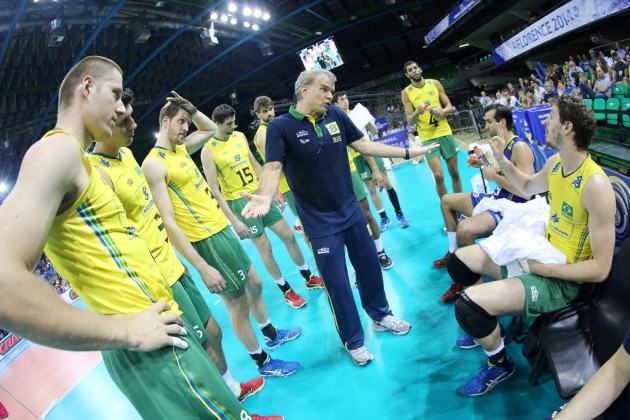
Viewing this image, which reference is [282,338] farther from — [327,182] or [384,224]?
[384,224]

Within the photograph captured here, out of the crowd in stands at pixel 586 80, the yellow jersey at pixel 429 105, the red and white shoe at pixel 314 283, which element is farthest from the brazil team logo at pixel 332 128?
the crowd in stands at pixel 586 80

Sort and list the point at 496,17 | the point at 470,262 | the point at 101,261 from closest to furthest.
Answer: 1. the point at 101,261
2. the point at 470,262
3. the point at 496,17

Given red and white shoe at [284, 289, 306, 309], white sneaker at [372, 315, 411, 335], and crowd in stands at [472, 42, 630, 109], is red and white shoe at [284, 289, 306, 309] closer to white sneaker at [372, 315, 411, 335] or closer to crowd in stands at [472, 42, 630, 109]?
white sneaker at [372, 315, 411, 335]

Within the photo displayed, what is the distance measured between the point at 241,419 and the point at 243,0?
16.5 m

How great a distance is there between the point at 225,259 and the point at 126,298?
1762 millimetres

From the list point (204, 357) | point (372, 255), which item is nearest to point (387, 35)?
point (372, 255)

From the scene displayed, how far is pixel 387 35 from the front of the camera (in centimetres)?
2664

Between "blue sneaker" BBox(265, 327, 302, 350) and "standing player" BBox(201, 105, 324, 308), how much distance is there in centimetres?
61

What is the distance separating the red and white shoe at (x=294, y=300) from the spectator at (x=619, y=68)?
26.7ft

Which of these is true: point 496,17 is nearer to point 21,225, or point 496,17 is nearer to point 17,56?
point 17,56

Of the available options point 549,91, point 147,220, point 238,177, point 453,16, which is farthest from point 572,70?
point 147,220

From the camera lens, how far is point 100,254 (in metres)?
1.35

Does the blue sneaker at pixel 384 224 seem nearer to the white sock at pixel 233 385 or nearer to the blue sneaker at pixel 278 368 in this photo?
the blue sneaker at pixel 278 368

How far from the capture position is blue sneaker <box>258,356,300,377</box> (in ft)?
10.8
